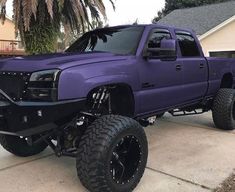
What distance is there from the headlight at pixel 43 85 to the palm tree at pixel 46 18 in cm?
518

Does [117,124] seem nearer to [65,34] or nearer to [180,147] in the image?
[180,147]

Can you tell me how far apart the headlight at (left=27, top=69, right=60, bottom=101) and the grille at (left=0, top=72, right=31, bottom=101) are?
0.08m

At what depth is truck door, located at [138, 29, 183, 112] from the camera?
500cm

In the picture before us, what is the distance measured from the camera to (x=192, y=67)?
20.4ft

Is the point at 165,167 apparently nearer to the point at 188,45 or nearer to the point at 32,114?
the point at 32,114

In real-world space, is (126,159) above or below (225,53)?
above

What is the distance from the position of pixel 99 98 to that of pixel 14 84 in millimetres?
1065

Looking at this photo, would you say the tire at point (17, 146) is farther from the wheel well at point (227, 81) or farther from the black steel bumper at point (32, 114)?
the wheel well at point (227, 81)

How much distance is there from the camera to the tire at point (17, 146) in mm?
5430

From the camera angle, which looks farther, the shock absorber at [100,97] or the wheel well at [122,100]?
the wheel well at [122,100]

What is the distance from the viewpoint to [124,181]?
416 cm

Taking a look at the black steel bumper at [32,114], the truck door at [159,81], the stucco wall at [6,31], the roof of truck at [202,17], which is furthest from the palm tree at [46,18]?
the stucco wall at [6,31]

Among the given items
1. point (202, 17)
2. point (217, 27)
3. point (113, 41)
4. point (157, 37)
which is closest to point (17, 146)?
point (113, 41)

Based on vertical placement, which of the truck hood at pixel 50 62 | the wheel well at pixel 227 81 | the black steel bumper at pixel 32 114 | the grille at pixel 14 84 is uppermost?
the truck hood at pixel 50 62
